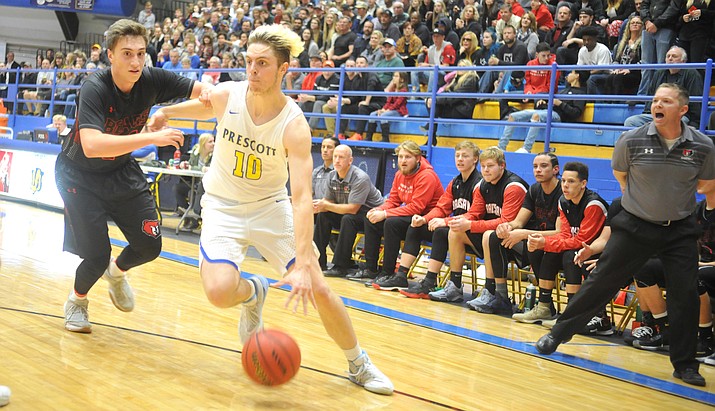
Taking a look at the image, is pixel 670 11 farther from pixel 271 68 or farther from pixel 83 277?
pixel 83 277

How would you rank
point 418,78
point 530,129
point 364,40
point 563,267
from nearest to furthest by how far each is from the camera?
point 563,267 < point 530,129 < point 418,78 < point 364,40

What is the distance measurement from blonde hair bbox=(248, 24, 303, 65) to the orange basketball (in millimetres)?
1453

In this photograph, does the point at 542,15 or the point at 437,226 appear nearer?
the point at 437,226

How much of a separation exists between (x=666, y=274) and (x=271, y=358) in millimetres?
3001

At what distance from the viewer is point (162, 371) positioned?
4.20 m

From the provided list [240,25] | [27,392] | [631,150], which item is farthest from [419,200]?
[240,25]

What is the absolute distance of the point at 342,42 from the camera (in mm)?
13898

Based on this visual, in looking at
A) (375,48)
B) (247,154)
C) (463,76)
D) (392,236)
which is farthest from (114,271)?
(375,48)

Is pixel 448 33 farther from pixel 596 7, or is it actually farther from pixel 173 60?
pixel 173 60

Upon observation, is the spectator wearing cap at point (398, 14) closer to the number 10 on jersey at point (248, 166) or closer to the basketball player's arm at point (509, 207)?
the basketball player's arm at point (509, 207)

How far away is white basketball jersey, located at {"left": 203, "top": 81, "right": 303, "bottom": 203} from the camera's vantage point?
4105 mm

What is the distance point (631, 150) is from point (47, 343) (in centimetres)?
406

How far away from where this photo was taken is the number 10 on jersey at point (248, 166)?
4.16 m

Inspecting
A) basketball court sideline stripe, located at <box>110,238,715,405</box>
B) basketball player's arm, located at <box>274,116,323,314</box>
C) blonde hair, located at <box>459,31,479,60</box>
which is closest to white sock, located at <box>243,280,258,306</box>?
basketball player's arm, located at <box>274,116,323,314</box>
